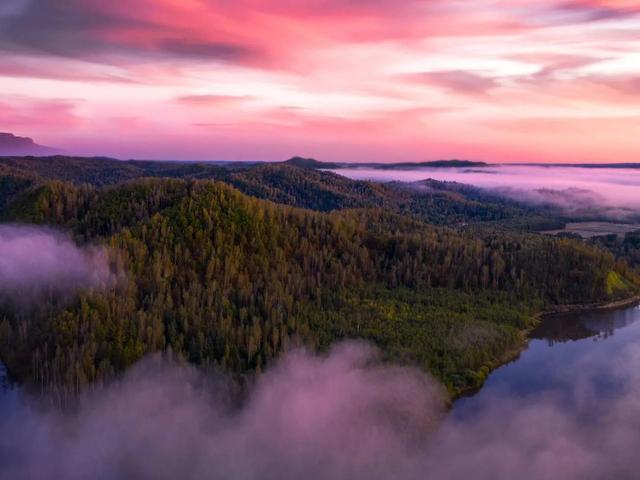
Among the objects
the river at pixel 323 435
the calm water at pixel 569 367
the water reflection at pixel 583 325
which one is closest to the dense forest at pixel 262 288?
the calm water at pixel 569 367

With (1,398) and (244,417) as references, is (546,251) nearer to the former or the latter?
(244,417)

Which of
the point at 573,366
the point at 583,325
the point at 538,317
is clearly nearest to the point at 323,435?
the point at 573,366

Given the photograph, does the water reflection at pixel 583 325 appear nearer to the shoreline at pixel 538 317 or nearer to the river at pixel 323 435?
the shoreline at pixel 538 317

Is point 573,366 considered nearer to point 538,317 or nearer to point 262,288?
point 538,317

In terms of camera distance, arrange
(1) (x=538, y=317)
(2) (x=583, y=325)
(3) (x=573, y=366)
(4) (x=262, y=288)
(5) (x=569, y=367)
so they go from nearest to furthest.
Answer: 1. (5) (x=569, y=367)
2. (3) (x=573, y=366)
3. (4) (x=262, y=288)
4. (2) (x=583, y=325)
5. (1) (x=538, y=317)

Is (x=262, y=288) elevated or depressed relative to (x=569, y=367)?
elevated

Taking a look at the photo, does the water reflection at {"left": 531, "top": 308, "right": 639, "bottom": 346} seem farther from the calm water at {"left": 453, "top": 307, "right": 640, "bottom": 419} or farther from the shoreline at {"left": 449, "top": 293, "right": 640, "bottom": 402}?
the shoreline at {"left": 449, "top": 293, "right": 640, "bottom": 402}

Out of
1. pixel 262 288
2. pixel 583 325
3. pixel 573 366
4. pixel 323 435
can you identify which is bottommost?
pixel 573 366

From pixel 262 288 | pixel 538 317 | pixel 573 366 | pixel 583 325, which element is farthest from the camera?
pixel 538 317
